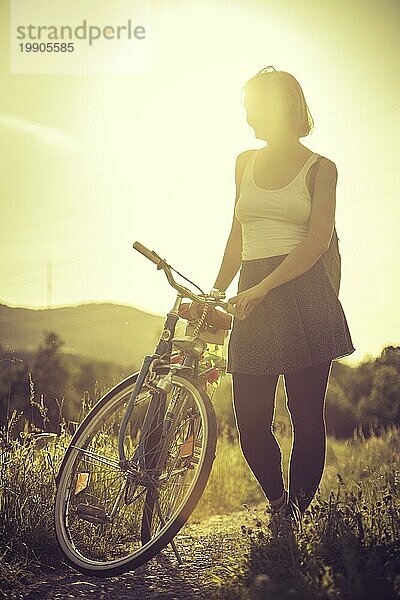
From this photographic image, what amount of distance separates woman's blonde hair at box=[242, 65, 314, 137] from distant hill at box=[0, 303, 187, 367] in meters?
1.07

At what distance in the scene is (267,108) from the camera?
250 cm

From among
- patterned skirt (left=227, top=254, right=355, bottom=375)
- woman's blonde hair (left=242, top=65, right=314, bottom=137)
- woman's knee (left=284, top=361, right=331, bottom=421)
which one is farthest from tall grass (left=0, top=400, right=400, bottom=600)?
woman's blonde hair (left=242, top=65, right=314, bottom=137)

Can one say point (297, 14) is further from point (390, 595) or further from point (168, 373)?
point (390, 595)

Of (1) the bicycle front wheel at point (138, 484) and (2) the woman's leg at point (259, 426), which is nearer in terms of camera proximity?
(1) the bicycle front wheel at point (138, 484)

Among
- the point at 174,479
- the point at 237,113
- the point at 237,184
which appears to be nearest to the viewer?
the point at 174,479

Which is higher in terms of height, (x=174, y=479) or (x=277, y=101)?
(x=277, y=101)

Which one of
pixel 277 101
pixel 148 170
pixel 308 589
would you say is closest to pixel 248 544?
pixel 308 589

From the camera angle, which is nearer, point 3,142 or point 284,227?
point 284,227

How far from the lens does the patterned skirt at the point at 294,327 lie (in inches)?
97.5

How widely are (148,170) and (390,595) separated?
180cm

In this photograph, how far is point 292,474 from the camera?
2.55m

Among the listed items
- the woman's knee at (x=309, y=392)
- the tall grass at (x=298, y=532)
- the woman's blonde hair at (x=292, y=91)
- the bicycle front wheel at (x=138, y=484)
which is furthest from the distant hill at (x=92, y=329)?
the woman's blonde hair at (x=292, y=91)

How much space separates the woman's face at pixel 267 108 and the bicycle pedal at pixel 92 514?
43.6 inches

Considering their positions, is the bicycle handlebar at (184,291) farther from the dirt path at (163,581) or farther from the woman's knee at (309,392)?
the dirt path at (163,581)
